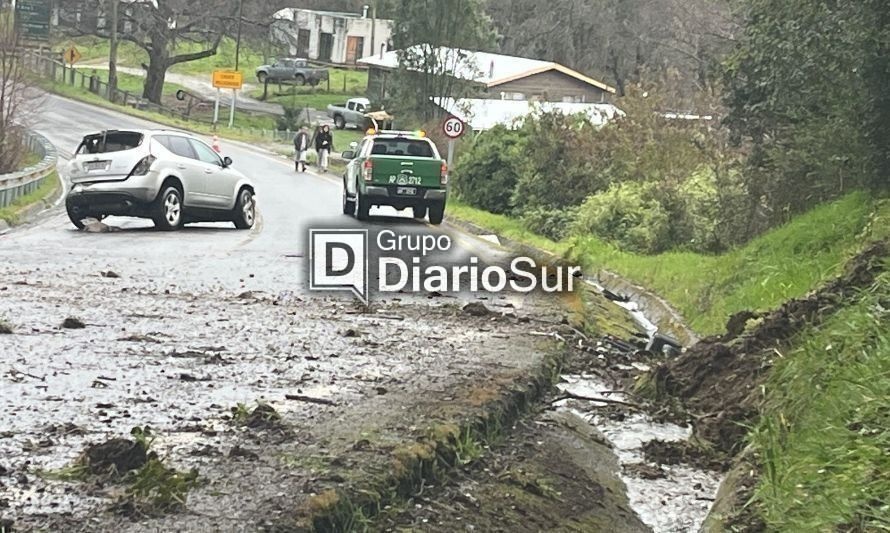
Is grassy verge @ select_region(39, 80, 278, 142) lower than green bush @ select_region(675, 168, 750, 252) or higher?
lower

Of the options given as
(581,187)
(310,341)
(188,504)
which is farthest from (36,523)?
(581,187)

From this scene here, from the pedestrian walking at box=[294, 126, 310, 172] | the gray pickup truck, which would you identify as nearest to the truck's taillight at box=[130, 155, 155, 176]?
the pedestrian walking at box=[294, 126, 310, 172]

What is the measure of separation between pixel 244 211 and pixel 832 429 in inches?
746

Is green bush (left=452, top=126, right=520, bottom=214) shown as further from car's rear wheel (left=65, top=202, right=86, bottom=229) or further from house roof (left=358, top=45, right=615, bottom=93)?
house roof (left=358, top=45, right=615, bottom=93)

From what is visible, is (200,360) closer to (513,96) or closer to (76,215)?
(76,215)

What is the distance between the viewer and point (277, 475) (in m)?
6.81

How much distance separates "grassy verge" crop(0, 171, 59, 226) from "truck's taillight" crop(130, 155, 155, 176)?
7.91ft

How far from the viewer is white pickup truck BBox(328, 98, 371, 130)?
7074 cm

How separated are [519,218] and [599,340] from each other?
60.0 feet

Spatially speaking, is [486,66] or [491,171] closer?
[491,171]

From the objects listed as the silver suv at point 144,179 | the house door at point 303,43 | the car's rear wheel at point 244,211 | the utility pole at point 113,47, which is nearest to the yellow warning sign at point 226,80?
the utility pole at point 113,47

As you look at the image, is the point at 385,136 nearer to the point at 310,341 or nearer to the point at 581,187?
the point at 581,187

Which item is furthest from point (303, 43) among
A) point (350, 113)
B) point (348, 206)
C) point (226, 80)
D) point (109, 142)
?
point (109, 142)

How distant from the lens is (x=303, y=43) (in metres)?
102
